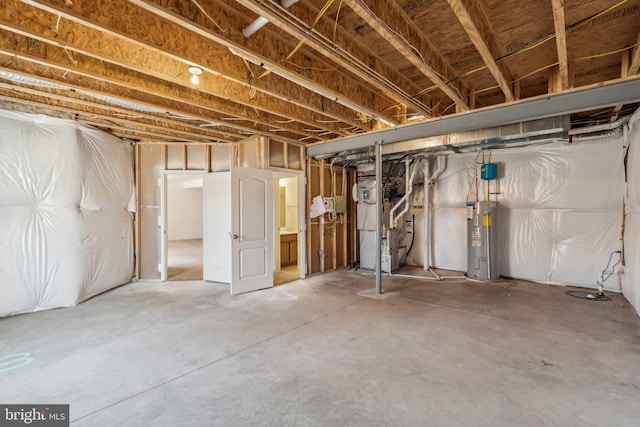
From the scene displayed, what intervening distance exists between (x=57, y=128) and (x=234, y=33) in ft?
10.8

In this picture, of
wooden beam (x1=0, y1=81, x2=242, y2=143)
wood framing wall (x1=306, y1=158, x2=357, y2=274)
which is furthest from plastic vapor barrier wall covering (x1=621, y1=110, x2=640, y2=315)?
wooden beam (x1=0, y1=81, x2=242, y2=143)

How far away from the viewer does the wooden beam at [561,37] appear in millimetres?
1808

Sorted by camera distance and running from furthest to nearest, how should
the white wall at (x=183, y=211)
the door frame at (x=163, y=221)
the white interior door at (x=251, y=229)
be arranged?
the white wall at (x=183, y=211) < the door frame at (x=163, y=221) < the white interior door at (x=251, y=229)

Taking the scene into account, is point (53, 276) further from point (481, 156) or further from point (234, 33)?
point (481, 156)

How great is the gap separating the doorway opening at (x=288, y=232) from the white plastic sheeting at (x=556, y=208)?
334 cm

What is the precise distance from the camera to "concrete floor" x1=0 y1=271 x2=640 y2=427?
1.89 m

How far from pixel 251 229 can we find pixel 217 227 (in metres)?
0.93

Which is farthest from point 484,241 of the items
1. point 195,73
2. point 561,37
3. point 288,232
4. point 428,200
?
point 195,73

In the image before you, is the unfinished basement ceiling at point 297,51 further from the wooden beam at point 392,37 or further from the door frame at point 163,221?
the door frame at point 163,221

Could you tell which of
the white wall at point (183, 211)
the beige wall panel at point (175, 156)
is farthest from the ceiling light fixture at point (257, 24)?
the white wall at point (183, 211)

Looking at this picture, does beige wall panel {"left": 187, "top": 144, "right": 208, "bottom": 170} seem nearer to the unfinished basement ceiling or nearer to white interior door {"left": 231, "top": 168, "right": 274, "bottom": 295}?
white interior door {"left": 231, "top": 168, "right": 274, "bottom": 295}

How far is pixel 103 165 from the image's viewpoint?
14.9 feet

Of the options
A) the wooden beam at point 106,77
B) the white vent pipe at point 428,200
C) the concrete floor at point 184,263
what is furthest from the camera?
the white vent pipe at point 428,200

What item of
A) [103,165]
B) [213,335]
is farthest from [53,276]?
[213,335]
